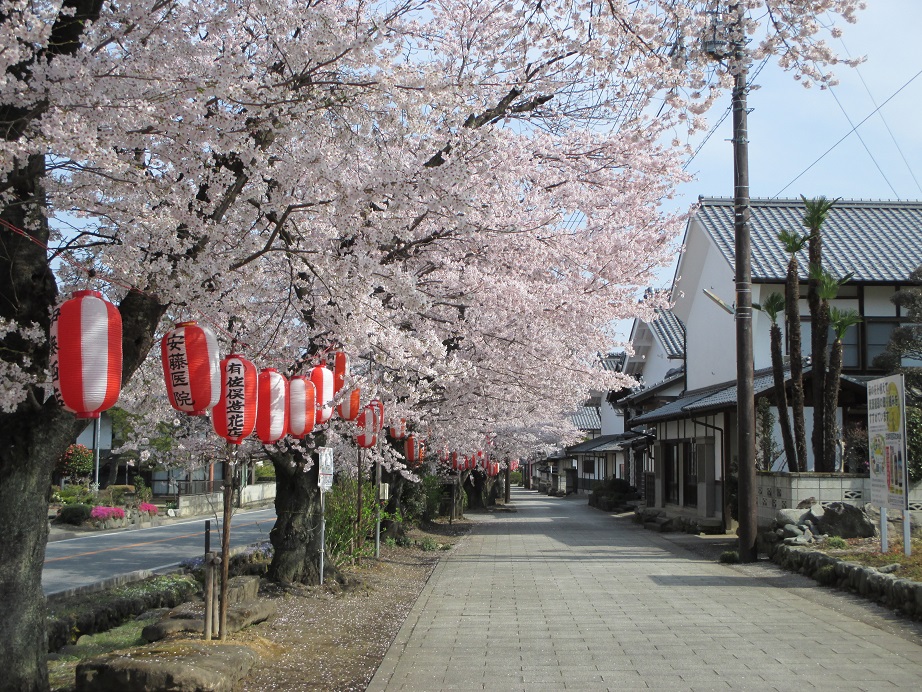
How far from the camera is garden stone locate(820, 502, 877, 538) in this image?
48.4ft

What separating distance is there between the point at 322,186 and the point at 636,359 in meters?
36.6

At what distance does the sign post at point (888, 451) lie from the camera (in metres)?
12.3

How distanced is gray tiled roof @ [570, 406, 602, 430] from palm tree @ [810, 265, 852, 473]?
4682 centimetres

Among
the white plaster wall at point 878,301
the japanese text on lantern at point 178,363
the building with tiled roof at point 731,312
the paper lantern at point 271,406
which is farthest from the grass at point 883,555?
the white plaster wall at point 878,301

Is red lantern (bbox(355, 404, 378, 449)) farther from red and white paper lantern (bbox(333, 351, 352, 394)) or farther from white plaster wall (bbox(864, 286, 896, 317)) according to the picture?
white plaster wall (bbox(864, 286, 896, 317))

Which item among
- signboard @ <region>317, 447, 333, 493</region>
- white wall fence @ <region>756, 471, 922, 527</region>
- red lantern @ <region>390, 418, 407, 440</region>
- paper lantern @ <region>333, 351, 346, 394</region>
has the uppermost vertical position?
paper lantern @ <region>333, 351, 346, 394</region>

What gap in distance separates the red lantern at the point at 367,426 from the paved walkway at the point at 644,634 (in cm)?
264

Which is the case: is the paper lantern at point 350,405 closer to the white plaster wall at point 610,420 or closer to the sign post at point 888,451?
the sign post at point 888,451

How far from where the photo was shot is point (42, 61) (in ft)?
19.1

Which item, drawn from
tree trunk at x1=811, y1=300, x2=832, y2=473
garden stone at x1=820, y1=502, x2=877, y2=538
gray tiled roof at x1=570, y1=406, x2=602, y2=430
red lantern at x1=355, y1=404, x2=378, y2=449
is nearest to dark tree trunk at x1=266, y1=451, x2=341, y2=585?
red lantern at x1=355, y1=404, x2=378, y2=449

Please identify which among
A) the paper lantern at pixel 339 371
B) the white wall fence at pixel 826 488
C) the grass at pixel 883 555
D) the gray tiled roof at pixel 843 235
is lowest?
the grass at pixel 883 555

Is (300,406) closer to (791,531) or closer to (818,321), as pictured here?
(791,531)

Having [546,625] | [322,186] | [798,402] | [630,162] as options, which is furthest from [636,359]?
[322,186]

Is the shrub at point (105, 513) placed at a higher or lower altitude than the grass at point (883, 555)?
lower
